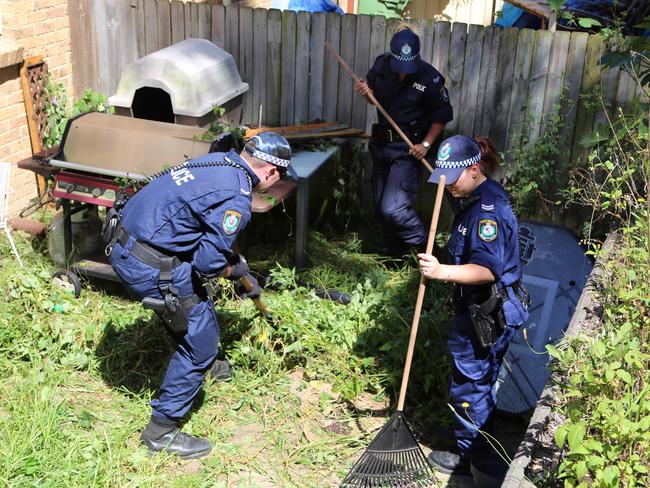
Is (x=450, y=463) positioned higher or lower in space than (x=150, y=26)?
lower

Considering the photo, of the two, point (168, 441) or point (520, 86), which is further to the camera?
point (520, 86)

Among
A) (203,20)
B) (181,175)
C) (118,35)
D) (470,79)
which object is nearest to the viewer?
(181,175)

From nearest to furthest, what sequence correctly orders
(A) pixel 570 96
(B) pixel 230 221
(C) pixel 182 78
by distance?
(B) pixel 230 221 < (A) pixel 570 96 < (C) pixel 182 78

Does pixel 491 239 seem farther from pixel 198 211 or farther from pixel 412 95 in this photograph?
pixel 412 95

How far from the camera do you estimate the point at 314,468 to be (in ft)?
15.0

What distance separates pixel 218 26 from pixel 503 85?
2759mm

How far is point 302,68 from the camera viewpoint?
7.44 m

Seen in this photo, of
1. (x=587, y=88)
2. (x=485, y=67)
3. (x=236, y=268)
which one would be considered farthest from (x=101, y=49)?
(x=587, y=88)

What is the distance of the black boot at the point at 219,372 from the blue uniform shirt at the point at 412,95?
8.34 ft

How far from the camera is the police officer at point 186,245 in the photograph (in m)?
4.23

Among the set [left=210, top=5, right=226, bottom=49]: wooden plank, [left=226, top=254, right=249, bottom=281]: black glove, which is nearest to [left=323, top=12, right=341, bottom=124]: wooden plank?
[left=210, top=5, right=226, bottom=49]: wooden plank

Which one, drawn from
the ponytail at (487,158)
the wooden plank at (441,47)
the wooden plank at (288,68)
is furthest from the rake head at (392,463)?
the wooden plank at (288,68)

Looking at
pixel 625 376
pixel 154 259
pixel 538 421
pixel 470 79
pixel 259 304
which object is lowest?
pixel 259 304

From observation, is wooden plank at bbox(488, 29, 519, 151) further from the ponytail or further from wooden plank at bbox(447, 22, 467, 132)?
the ponytail
